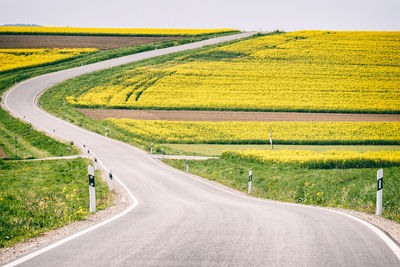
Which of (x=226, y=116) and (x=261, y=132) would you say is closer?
(x=261, y=132)

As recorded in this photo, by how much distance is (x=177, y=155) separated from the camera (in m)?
31.3

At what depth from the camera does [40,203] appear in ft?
31.4

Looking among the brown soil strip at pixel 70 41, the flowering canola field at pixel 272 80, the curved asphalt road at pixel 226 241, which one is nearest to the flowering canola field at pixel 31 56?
the brown soil strip at pixel 70 41

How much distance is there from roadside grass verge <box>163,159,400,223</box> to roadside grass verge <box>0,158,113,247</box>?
6701mm

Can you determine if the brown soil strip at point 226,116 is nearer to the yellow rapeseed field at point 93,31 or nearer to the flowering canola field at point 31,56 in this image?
the flowering canola field at point 31,56

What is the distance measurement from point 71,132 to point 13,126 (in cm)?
644

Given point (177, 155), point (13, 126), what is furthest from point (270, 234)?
point (13, 126)

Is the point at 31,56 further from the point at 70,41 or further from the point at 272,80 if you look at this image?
the point at 272,80

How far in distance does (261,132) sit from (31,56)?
55.2 meters

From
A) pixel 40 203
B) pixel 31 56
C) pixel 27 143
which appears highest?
pixel 31 56

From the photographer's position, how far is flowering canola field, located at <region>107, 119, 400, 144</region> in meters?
38.2

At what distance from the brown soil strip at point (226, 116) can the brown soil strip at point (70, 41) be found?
140 feet

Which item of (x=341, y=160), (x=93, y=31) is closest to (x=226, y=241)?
(x=341, y=160)

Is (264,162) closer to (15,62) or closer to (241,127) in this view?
(241,127)
